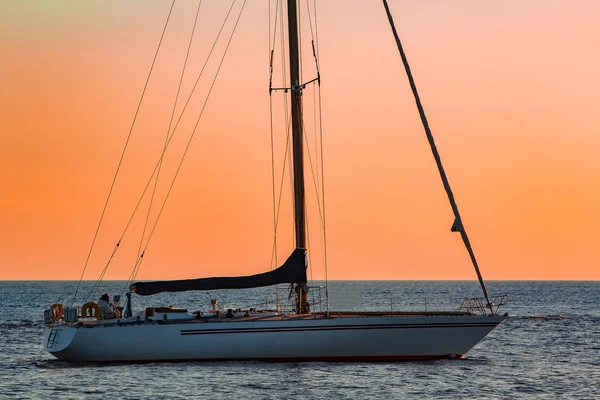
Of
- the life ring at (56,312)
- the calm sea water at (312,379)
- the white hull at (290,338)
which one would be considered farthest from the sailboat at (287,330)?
the life ring at (56,312)

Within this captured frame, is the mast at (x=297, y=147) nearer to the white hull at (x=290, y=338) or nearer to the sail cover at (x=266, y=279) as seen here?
the sail cover at (x=266, y=279)

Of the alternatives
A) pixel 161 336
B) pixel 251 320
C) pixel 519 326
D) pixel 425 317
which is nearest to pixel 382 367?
pixel 425 317

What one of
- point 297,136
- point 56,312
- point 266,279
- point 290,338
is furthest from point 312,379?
point 56,312

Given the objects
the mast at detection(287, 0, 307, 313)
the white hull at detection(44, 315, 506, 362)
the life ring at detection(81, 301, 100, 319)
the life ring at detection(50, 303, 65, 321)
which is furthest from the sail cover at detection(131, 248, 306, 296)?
the life ring at detection(50, 303, 65, 321)

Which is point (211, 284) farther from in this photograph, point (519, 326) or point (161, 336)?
point (519, 326)

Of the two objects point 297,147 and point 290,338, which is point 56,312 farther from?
point 297,147

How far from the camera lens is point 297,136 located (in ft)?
145

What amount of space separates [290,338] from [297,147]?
7.90 meters

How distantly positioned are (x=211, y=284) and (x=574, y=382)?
Answer: 14.8m

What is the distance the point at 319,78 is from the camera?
143ft

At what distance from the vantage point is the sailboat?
4159 cm

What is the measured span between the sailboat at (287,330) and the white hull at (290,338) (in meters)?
0.04

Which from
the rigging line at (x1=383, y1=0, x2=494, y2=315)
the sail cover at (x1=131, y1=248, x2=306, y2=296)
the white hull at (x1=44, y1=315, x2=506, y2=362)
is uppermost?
the rigging line at (x1=383, y1=0, x2=494, y2=315)

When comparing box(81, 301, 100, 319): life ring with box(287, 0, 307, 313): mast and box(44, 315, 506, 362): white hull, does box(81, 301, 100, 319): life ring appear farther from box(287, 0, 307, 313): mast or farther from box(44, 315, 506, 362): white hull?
box(287, 0, 307, 313): mast
